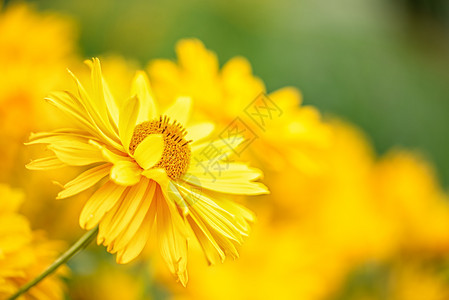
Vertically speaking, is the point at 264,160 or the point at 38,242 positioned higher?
the point at 264,160

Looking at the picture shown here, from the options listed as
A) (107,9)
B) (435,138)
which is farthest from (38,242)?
(435,138)

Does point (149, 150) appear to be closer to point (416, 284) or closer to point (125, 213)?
point (125, 213)

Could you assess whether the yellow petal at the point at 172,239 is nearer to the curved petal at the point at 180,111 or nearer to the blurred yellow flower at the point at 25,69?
the curved petal at the point at 180,111

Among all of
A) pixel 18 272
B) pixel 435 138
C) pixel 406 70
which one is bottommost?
pixel 18 272

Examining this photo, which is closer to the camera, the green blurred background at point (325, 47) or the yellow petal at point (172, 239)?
the yellow petal at point (172, 239)

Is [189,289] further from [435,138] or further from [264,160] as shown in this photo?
[435,138]

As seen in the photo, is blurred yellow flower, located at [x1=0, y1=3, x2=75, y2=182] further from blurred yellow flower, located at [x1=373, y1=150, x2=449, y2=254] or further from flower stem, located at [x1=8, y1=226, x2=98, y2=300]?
blurred yellow flower, located at [x1=373, y1=150, x2=449, y2=254]

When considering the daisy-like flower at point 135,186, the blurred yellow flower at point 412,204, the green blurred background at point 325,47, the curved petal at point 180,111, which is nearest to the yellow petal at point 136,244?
the daisy-like flower at point 135,186
